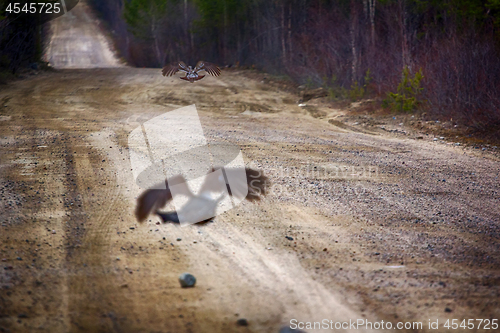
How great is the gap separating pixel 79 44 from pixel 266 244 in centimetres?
3939

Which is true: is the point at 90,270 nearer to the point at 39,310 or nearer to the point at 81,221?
the point at 39,310

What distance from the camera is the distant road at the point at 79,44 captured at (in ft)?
104

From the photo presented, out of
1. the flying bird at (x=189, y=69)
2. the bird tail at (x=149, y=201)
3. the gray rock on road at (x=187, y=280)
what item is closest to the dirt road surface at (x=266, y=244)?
the gray rock on road at (x=187, y=280)

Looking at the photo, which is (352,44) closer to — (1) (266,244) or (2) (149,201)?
(2) (149,201)

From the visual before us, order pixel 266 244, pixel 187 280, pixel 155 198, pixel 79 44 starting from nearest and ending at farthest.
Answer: pixel 187 280
pixel 266 244
pixel 155 198
pixel 79 44

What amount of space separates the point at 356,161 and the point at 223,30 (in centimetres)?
1345

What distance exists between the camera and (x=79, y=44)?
39125 millimetres

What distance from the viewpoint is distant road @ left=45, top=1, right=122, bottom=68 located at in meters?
31.8

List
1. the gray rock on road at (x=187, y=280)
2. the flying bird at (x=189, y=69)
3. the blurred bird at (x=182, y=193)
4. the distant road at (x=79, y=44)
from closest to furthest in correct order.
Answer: the gray rock on road at (x=187, y=280), the flying bird at (x=189, y=69), the blurred bird at (x=182, y=193), the distant road at (x=79, y=44)

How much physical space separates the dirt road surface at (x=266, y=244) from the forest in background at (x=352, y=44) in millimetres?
2922

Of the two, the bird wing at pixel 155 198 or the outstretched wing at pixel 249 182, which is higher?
the bird wing at pixel 155 198

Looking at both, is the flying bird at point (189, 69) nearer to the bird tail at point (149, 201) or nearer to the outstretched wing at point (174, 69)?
the outstretched wing at point (174, 69)

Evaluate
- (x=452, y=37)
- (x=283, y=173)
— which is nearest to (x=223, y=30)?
(x=452, y=37)

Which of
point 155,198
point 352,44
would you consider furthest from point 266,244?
point 352,44
